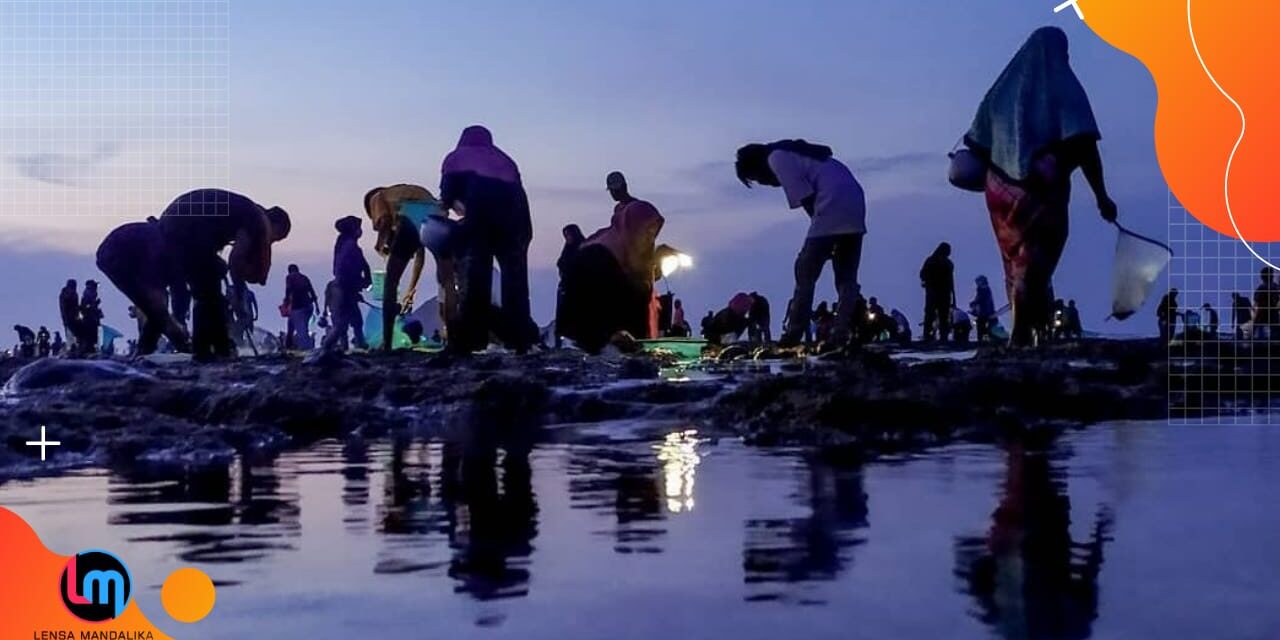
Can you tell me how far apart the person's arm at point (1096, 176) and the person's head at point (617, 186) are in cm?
452

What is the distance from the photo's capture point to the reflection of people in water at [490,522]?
3128mm

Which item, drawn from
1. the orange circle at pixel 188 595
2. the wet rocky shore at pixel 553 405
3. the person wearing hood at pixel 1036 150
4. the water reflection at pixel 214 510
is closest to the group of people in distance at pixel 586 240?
the person wearing hood at pixel 1036 150

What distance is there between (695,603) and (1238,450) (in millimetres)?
3769

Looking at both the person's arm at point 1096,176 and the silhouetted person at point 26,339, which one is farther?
the silhouetted person at point 26,339

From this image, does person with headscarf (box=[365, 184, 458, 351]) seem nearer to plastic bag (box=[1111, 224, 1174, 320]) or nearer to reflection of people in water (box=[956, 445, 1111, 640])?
plastic bag (box=[1111, 224, 1174, 320])

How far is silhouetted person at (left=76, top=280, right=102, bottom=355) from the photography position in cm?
2166

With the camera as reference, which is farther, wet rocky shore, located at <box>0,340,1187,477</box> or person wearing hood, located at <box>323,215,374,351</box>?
person wearing hood, located at <box>323,215,374,351</box>

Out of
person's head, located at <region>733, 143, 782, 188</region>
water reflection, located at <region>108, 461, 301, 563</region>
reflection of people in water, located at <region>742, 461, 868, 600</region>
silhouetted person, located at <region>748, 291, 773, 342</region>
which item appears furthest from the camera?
silhouetted person, located at <region>748, 291, 773, 342</region>

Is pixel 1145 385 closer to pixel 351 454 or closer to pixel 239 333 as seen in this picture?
pixel 351 454

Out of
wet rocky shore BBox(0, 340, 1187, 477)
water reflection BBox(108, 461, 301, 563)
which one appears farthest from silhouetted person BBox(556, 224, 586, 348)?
water reflection BBox(108, 461, 301, 563)

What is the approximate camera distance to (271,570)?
3.31 m

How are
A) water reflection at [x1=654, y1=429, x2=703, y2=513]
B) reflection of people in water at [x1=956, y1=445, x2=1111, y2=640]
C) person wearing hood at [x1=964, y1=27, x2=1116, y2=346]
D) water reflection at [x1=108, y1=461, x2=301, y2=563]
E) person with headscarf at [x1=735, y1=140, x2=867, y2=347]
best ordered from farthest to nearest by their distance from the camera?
person with headscarf at [x1=735, y1=140, x2=867, y2=347] < person wearing hood at [x1=964, y1=27, x2=1116, y2=346] < water reflection at [x1=654, y1=429, x2=703, y2=513] < water reflection at [x1=108, y1=461, x2=301, y2=563] < reflection of people in water at [x1=956, y1=445, x2=1111, y2=640]

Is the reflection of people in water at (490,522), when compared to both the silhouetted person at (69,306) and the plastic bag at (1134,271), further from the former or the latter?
the silhouetted person at (69,306)

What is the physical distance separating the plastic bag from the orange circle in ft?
31.8
